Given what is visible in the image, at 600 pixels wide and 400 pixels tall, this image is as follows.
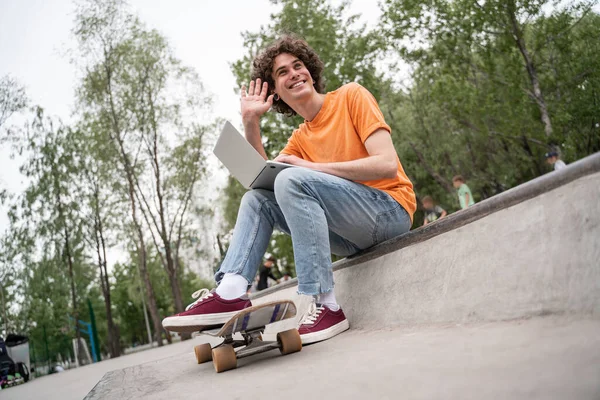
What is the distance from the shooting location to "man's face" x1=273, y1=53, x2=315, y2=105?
3.30 metres

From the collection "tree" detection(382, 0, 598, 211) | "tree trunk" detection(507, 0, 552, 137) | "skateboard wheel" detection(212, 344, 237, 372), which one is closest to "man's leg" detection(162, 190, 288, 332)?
"skateboard wheel" detection(212, 344, 237, 372)

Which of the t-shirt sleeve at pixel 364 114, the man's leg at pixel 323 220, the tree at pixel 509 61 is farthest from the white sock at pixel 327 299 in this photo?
the tree at pixel 509 61

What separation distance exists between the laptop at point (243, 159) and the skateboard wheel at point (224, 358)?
97 centimetres

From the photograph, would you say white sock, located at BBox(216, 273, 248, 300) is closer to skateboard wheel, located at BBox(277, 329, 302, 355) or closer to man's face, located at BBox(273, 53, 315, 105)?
skateboard wheel, located at BBox(277, 329, 302, 355)

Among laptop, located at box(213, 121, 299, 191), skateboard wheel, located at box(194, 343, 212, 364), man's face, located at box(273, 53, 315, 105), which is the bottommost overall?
skateboard wheel, located at box(194, 343, 212, 364)

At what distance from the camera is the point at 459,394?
3.84 ft

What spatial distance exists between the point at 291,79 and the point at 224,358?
6.31 feet

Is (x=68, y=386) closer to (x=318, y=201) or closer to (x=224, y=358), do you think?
(x=224, y=358)

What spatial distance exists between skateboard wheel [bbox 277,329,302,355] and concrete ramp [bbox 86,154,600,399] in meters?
0.08

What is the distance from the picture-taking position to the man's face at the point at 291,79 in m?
3.30

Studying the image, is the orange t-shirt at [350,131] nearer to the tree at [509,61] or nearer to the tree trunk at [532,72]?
the tree at [509,61]

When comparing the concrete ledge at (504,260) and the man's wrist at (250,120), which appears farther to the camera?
the man's wrist at (250,120)

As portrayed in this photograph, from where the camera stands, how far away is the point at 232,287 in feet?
8.84

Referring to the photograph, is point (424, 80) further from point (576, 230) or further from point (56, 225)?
point (576, 230)
